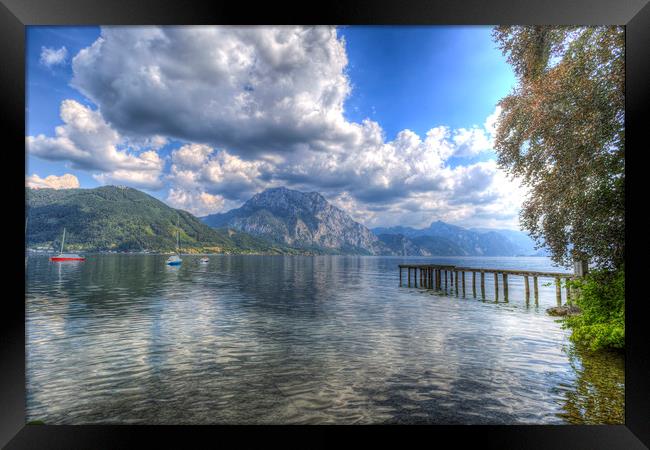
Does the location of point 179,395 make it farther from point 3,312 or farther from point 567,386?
point 567,386

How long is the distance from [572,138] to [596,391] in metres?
6.44

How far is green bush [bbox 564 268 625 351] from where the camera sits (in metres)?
9.00

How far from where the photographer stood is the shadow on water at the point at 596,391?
6323 mm

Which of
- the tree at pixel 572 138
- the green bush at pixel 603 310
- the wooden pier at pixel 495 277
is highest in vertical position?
the tree at pixel 572 138

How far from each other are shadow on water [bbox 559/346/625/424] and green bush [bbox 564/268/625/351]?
1.58ft

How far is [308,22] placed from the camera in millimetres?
4758

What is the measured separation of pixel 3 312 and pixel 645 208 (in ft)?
28.0

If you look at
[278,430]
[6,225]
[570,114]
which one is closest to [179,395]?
[278,430]

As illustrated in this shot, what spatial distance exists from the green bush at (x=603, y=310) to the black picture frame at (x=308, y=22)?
5269mm

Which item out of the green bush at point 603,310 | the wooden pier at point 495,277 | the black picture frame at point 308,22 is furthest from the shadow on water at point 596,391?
the wooden pier at point 495,277

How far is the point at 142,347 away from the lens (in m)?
12.4

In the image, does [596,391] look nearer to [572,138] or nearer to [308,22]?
[572,138]

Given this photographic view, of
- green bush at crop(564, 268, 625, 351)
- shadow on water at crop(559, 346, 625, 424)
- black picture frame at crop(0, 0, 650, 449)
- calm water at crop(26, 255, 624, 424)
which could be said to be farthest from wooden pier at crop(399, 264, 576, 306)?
black picture frame at crop(0, 0, 650, 449)

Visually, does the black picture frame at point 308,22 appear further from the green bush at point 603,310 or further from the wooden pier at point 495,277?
the wooden pier at point 495,277
